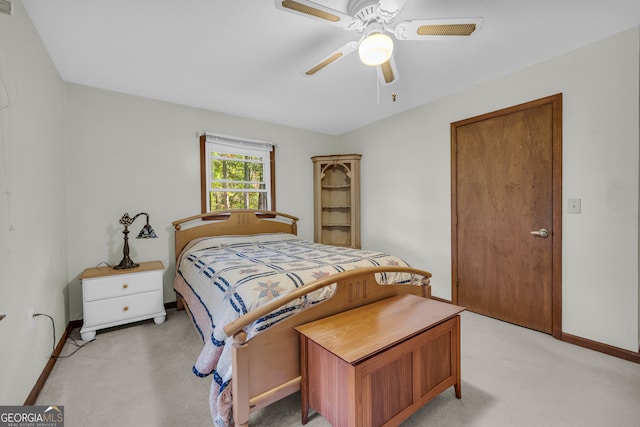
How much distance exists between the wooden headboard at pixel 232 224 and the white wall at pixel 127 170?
0.41ft

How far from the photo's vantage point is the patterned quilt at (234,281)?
1399mm

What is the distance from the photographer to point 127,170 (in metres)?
3.02

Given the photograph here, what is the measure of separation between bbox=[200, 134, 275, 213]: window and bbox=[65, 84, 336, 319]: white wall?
0.42 ft

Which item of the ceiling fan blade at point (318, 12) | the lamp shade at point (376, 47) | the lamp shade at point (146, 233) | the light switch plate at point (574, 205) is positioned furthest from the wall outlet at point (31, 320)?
the light switch plate at point (574, 205)

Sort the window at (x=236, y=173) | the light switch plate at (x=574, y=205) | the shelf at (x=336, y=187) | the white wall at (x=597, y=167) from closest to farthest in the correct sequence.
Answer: the white wall at (x=597, y=167) < the light switch plate at (x=574, y=205) < the window at (x=236, y=173) < the shelf at (x=336, y=187)

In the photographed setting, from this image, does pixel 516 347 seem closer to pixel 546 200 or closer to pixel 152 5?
pixel 546 200

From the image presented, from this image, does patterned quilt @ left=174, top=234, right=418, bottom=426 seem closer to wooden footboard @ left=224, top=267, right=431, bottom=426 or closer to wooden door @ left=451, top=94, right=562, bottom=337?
wooden footboard @ left=224, top=267, right=431, bottom=426

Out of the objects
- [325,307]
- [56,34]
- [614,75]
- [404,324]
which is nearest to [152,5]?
[56,34]

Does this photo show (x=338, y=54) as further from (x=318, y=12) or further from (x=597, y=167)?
(x=597, y=167)

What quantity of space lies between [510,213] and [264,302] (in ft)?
8.16

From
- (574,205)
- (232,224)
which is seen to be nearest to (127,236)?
(232,224)

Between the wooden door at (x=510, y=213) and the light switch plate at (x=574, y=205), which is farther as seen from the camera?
the wooden door at (x=510, y=213)

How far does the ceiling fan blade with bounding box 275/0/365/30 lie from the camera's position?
53.3 inches

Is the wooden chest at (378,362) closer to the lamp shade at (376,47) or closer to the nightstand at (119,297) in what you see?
the lamp shade at (376,47)
